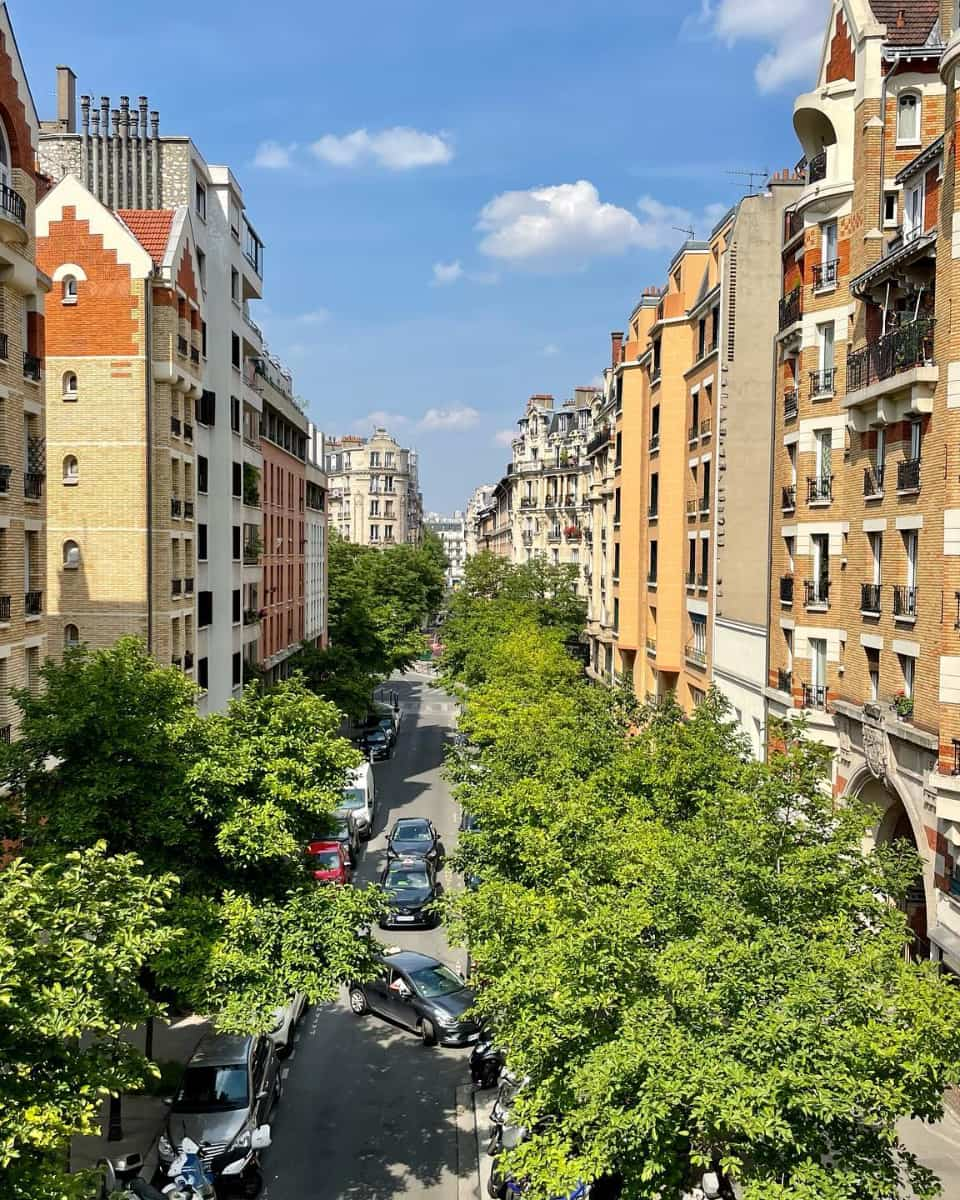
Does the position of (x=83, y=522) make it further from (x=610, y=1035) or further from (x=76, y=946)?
(x=610, y=1035)

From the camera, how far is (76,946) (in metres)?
12.4

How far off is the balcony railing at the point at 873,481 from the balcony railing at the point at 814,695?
251 inches

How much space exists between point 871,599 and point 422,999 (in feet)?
52.3

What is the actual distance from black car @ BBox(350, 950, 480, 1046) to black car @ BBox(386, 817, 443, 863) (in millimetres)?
10229

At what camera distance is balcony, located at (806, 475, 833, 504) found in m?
30.9

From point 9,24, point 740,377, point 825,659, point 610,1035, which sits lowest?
point 610,1035

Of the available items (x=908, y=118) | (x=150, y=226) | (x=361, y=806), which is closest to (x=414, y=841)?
(x=361, y=806)

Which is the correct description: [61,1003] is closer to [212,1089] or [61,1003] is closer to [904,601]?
[212,1089]

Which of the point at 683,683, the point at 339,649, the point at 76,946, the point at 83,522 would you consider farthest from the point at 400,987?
the point at 339,649

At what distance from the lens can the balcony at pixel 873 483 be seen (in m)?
27.3

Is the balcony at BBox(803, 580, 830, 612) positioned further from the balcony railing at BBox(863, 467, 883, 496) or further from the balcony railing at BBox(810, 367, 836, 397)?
the balcony railing at BBox(810, 367, 836, 397)

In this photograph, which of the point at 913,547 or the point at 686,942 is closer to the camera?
the point at 686,942

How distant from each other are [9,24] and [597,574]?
147ft

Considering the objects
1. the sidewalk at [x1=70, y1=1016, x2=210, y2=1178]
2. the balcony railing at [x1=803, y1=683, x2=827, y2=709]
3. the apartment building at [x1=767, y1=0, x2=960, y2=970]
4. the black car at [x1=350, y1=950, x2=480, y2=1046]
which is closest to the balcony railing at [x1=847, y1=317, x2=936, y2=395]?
the apartment building at [x1=767, y1=0, x2=960, y2=970]
